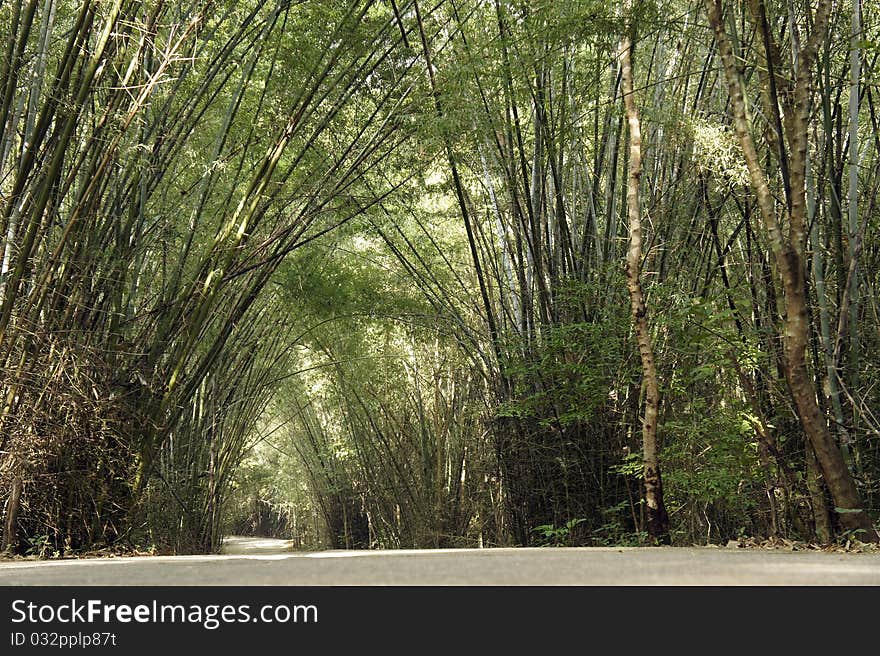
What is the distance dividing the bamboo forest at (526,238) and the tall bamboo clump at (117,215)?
0.07 feet

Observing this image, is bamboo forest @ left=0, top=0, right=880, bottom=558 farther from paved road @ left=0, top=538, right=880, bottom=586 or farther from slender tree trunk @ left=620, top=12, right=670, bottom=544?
paved road @ left=0, top=538, right=880, bottom=586

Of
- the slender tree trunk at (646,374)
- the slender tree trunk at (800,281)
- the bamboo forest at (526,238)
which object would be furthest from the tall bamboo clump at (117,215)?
the slender tree trunk at (800,281)

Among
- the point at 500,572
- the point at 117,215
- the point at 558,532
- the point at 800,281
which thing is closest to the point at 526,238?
the point at 558,532

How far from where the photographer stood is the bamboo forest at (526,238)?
338cm

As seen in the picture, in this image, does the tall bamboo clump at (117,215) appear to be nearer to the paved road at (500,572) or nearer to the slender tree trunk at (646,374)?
the paved road at (500,572)

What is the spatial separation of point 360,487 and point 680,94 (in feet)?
23.3

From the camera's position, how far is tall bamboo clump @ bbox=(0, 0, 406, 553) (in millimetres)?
3350

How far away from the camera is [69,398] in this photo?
3521 mm

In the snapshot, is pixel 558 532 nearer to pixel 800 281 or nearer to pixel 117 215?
pixel 800 281

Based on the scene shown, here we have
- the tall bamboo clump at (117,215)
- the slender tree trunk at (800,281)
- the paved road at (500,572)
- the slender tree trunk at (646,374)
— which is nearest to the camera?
the paved road at (500,572)

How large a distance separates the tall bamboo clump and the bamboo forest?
2cm

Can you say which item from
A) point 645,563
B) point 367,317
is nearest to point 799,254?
point 645,563

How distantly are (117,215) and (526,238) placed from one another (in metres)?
2.47

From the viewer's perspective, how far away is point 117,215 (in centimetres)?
414
